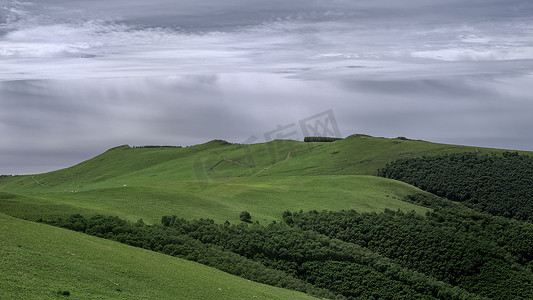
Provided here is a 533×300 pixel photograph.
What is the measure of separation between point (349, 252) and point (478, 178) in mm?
79096

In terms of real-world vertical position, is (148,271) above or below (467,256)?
above

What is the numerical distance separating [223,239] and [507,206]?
84.0 m

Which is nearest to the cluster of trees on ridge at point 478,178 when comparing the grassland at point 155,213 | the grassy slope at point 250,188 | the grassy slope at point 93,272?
the grassland at point 155,213

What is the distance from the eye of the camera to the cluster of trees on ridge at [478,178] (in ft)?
379

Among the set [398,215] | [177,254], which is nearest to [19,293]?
[177,254]

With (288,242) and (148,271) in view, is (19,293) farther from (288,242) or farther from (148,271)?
(288,242)

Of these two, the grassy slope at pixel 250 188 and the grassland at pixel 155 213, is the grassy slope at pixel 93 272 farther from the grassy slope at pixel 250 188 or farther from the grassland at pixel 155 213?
the grassy slope at pixel 250 188

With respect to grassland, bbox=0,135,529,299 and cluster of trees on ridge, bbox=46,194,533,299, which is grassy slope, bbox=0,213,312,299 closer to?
grassland, bbox=0,135,529,299

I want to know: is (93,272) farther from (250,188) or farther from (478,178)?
(478,178)

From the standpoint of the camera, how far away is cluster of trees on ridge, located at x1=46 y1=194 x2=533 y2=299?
47156mm

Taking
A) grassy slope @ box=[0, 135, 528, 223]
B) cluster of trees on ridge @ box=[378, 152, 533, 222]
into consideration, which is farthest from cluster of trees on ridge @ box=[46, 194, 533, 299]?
cluster of trees on ridge @ box=[378, 152, 533, 222]

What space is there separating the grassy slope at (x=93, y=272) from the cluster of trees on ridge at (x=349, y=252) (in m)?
6.62

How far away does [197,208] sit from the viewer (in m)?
68.5

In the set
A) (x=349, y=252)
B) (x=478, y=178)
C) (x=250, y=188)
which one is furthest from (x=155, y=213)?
(x=478, y=178)
